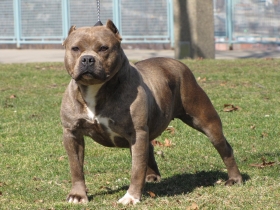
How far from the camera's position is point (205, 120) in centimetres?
688

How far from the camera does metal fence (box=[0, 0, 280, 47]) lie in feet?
76.4

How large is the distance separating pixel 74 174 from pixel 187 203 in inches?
42.2

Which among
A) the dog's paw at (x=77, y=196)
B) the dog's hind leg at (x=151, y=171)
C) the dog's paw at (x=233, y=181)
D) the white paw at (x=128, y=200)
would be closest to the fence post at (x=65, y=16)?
the dog's hind leg at (x=151, y=171)

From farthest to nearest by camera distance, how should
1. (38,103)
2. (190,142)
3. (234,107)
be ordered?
(38,103) → (234,107) → (190,142)

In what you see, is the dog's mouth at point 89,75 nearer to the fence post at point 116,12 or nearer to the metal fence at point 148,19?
the metal fence at point 148,19

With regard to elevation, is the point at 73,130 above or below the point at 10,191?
above

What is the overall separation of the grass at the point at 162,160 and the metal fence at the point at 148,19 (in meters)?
9.91

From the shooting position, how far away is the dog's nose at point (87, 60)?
555 cm

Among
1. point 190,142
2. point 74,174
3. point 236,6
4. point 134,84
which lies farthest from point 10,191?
point 236,6

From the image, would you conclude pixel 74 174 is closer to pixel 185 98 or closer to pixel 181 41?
pixel 185 98

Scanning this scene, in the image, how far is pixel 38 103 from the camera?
12.1m

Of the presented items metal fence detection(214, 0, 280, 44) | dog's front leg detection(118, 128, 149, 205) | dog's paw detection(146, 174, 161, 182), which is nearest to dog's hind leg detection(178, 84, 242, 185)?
dog's paw detection(146, 174, 161, 182)

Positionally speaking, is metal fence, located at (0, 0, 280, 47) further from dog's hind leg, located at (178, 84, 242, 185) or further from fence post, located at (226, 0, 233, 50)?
dog's hind leg, located at (178, 84, 242, 185)

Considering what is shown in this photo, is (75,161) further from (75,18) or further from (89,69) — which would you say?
(75,18)
